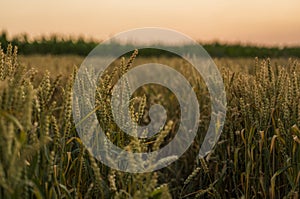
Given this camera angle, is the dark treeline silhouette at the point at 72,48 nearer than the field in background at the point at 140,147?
No

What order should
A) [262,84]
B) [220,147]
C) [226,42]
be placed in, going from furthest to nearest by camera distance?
[226,42], [220,147], [262,84]

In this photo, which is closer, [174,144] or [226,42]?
[174,144]

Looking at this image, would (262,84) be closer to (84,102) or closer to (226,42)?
(84,102)

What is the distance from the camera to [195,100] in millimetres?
3791

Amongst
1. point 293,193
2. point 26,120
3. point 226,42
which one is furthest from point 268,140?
point 226,42

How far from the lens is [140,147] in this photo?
152 cm

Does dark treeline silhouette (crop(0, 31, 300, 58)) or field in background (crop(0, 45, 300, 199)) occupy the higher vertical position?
dark treeline silhouette (crop(0, 31, 300, 58))

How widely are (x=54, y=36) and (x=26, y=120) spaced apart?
20580 mm

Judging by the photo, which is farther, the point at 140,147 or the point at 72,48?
the point at 72,48

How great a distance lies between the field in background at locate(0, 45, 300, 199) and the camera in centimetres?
141

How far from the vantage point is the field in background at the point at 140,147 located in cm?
141

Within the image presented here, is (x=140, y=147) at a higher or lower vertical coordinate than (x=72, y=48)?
lower

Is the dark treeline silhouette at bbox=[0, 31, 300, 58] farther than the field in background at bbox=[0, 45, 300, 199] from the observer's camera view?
Yes

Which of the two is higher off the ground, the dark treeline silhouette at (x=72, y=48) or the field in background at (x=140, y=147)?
the dark treeline silhouette at (x=72, y=48)
